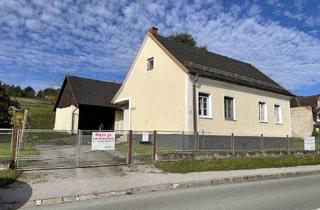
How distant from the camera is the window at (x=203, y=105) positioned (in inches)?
861

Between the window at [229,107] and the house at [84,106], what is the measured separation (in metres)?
13.1

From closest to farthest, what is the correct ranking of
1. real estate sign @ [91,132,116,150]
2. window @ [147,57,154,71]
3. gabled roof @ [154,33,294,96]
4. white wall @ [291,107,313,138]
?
real estate sign @ [91,132,116,150]
gabled roof @ [154,33,294,96]
window @ [147,57,154,71]
white wall @ [291,107,313,138]

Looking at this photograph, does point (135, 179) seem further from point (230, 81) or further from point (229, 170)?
point (230, 81)

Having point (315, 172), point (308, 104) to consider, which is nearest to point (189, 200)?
point (315, 172)

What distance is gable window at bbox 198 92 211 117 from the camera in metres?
21.9

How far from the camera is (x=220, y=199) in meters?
9.21

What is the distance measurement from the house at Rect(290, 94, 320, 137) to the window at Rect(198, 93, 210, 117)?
27910mm

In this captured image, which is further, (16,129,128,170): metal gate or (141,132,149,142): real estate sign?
(141,132,149,142): real estate sign

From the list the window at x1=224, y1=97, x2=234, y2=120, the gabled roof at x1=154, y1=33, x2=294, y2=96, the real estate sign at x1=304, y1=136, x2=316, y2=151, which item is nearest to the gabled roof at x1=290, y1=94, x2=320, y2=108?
the gabled roof at x1=154, y1=33, x2=294, y2=96

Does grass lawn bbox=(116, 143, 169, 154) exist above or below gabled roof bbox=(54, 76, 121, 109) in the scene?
below

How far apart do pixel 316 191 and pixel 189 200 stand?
13.3 feet

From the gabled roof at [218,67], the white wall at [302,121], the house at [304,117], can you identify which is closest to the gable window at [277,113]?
the gabled roof at [218,67]

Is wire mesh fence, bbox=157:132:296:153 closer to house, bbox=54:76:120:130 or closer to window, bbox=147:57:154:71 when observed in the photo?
window, bbox=147:57:154:71

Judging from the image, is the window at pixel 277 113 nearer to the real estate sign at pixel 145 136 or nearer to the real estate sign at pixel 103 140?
the real estate sign at pixel 145 136
